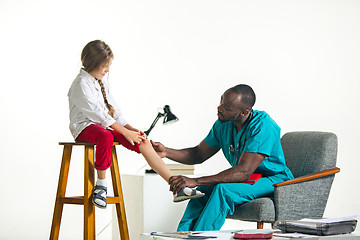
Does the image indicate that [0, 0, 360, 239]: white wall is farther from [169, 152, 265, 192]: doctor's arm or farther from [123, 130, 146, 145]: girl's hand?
[169, 152, 265, 192]: doctor's arm

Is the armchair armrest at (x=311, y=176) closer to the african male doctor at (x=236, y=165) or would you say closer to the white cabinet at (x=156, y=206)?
the african male doctor at (x=236, y=165)

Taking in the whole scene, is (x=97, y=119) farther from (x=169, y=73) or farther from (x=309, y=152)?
(x=169, y=73)

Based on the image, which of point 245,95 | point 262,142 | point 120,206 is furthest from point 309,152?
point 120,206

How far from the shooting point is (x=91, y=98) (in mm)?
3014

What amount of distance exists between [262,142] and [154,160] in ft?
2.00

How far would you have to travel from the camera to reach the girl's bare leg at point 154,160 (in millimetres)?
3045

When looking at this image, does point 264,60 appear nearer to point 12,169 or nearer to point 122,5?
point 122,5

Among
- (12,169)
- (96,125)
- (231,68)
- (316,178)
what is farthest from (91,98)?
(231,68)

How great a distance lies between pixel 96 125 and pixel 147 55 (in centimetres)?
171

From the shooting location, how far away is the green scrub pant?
9.13 feet

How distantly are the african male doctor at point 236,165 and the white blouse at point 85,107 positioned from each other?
395 mm

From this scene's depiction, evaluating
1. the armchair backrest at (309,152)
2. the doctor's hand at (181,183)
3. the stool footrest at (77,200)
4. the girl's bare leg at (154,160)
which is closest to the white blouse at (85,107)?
the girl's bare leg at (154,160)

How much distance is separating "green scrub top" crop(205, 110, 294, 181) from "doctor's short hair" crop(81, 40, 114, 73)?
798 mm

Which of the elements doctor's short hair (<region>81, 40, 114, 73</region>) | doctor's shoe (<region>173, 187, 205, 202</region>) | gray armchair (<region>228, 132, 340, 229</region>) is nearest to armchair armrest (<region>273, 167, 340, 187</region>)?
gray armchair (<region>228, 132, 340, 229</region>)
